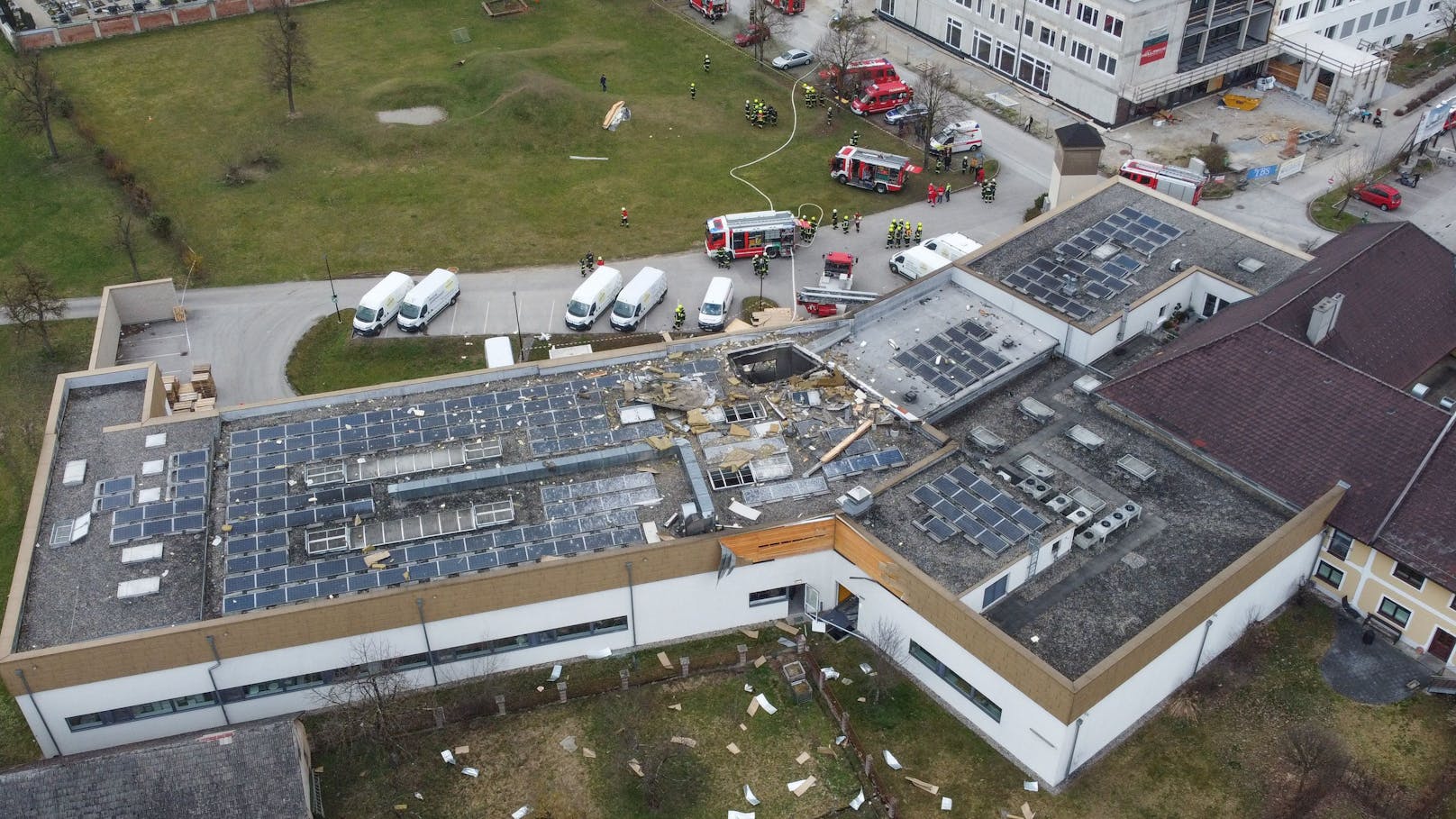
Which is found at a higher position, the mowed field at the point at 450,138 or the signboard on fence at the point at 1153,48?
the signboard on fence at the point at 1153,48

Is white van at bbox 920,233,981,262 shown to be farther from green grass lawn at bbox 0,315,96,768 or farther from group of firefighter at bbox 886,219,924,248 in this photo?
green grass lawn at bbox 0,315,96,768

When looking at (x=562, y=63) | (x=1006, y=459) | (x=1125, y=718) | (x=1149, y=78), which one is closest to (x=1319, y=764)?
(x=1125, y=718)

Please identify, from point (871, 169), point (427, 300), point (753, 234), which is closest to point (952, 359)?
point (753, 234)

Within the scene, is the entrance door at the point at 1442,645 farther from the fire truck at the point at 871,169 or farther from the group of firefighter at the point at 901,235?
the fire truck at the point at 871,169

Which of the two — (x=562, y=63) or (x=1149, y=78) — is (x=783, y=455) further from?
(x=562, y=63)

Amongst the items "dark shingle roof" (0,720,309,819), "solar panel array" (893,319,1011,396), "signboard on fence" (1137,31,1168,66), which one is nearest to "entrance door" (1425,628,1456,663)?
"solar panel array" (893,319,1011,396)

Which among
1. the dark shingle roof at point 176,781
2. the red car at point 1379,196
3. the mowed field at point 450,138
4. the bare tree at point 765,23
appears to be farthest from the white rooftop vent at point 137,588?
the red car at point 1379,196
